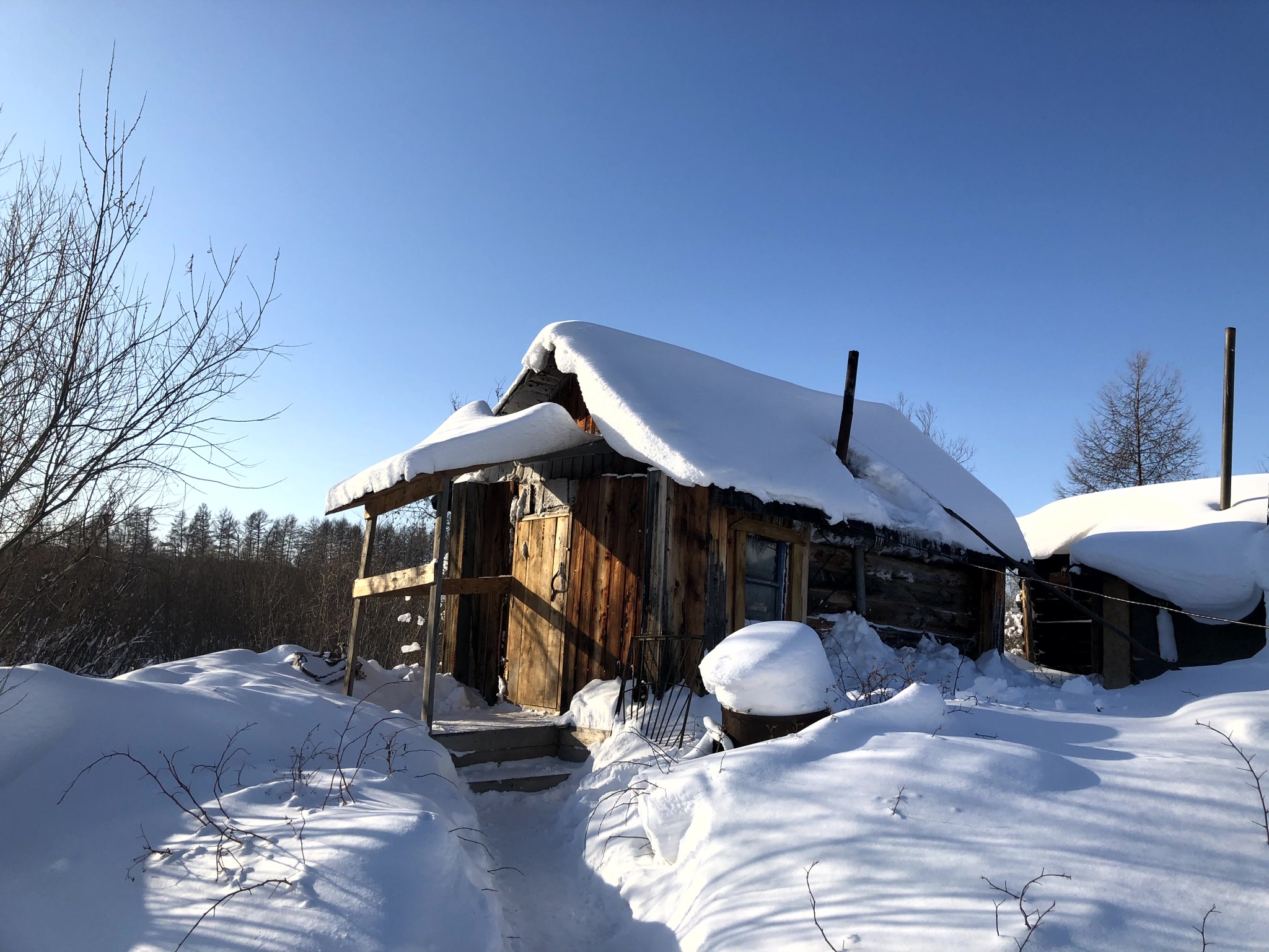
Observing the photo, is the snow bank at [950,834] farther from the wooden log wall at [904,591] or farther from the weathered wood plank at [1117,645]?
the weathered wood plank at [1117,645]

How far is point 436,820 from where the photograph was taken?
159 inches

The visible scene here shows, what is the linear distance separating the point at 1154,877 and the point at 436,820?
314 centimetres

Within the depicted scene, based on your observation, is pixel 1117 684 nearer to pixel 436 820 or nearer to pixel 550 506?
pixel 550 506

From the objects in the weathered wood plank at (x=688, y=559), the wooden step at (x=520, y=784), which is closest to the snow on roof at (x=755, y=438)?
the weathered wood plank at (x=688, y=559)

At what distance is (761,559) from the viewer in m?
8.41

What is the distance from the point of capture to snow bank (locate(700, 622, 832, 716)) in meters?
5.02

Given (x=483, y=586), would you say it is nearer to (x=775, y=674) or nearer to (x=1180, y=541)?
(x=775, y=674)

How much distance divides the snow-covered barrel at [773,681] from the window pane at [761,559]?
2.93 m

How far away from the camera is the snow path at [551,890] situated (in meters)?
4.13

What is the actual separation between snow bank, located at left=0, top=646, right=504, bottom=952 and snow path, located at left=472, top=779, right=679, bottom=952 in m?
0.28

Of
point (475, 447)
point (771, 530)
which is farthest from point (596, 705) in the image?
point (475, 447)

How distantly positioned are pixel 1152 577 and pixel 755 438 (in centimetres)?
591

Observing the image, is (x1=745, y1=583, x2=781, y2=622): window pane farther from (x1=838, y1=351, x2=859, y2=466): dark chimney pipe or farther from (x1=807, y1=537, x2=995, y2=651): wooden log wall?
(x1=838, y1=351, x2=859, y2=466): dark chimney pipe

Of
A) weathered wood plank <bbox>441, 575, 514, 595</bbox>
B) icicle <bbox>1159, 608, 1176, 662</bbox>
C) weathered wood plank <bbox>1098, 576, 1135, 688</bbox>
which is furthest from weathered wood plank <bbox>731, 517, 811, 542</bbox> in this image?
icicle <bbox>1159, 608, 1176, 662</bbox>
